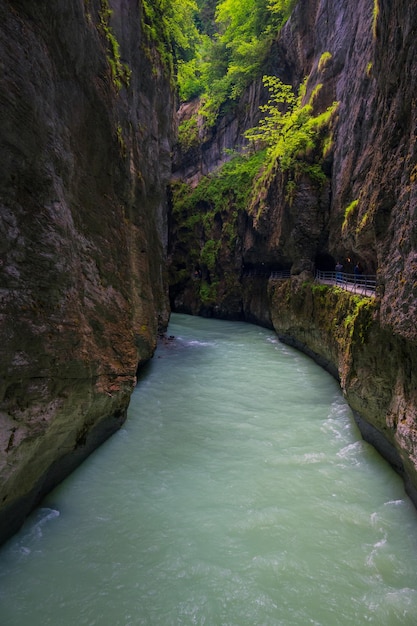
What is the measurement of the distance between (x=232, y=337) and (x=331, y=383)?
8750 mm

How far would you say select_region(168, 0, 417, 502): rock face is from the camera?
575 cm

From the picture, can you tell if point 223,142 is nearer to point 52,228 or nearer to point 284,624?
point 52,228

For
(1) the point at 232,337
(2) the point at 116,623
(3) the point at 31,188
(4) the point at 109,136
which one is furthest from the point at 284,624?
(1) the point at 232,337

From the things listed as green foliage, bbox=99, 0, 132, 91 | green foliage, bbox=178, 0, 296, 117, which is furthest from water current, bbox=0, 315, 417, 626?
green foliage, bbox=178, 0, 296, 117

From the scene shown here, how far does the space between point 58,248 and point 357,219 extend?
7.97 meters

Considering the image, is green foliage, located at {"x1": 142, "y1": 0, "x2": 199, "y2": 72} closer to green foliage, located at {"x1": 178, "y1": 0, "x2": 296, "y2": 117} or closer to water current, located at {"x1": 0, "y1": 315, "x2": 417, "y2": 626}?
green foliage, located at {"x1": 178, "y1": 0, "x2": 296, "y2": 117}

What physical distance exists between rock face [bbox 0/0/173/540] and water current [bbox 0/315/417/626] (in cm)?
78

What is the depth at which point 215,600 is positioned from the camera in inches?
159

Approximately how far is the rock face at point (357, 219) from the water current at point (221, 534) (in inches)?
43.1

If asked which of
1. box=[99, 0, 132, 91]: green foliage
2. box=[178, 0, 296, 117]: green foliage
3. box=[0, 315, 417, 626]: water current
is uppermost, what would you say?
box=[178, 0, 296, 117]: green foliage

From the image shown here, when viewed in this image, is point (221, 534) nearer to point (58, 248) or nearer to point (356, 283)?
point (58, 248)

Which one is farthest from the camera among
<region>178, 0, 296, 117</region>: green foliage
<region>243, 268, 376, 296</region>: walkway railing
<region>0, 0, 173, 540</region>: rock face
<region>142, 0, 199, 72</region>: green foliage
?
<region>178, 0, 296, 117</region>: green foliage

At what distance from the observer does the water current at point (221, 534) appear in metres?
3.97

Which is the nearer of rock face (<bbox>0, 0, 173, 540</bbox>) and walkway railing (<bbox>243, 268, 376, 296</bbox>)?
rock face (<bbox>0, 0, 173, 540</bbox>)
